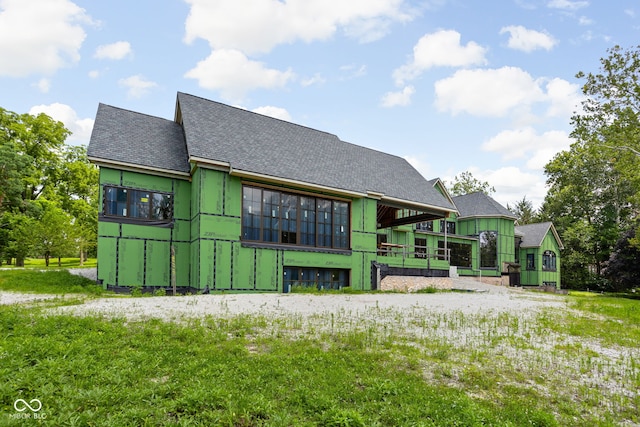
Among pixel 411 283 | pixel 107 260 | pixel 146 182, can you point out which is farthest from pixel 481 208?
pixel 107 260

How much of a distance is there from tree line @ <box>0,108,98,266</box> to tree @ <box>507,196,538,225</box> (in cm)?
Answer: 5747

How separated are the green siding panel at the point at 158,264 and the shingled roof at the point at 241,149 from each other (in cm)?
314

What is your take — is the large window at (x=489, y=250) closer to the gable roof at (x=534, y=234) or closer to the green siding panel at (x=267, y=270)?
the gable roof at (x=534, y=234)

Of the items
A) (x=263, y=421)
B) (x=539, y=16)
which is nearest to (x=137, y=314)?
(x=263, y=421)

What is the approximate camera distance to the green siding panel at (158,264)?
15062mm

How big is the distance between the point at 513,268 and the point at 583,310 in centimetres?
2440

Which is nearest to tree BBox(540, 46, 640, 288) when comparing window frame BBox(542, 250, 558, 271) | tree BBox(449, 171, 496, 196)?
window frame BBox(542, 250, 558, 271)

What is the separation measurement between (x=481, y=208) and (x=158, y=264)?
29086 millimetres

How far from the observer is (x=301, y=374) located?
4.84 metres

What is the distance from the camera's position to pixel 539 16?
49.4 feet

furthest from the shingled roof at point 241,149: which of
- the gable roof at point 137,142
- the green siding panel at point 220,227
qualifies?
the green siding panel at point 220,227

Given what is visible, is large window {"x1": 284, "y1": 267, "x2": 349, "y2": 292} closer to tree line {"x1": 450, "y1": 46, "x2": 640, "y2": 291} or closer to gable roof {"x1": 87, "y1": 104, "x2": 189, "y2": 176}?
gable roof {"x1": 87, "y1": 104, "x2": 189, "y2": 176}

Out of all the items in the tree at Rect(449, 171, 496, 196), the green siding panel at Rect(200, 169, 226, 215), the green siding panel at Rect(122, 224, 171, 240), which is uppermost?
the tree at Rect(449, 171, 496, 196)

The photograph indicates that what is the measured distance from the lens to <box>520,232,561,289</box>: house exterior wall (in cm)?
3562
